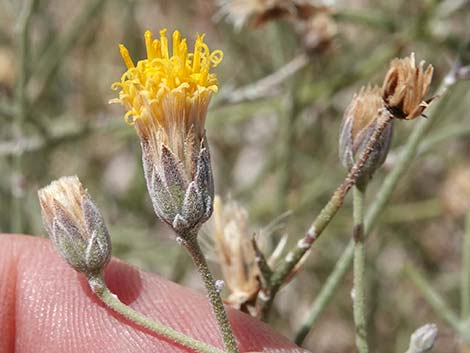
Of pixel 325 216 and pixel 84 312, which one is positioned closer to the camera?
pixel 325 216

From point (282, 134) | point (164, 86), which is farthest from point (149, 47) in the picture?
point (282, 134)

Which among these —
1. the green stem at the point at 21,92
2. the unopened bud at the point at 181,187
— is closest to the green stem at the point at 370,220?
the unopened bud at the point at 181,187

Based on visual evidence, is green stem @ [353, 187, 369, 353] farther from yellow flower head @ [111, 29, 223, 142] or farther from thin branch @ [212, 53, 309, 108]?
thin branch @ [212, 53, 309, 108]

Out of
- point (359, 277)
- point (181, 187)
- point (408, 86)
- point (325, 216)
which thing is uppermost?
point (408, 86)

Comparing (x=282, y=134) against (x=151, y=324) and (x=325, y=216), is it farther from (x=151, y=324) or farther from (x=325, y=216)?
(x=151, y=324)

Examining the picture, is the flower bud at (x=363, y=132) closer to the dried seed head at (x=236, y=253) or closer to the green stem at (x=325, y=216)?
the green stem at (x=325, y=216)

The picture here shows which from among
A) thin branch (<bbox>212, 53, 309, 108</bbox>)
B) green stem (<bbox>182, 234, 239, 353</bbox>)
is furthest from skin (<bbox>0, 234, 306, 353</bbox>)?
thin branch (<bbox>212, 53, 309, 108</bbox>)

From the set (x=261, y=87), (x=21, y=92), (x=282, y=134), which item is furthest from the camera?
(x=282, y=134)
